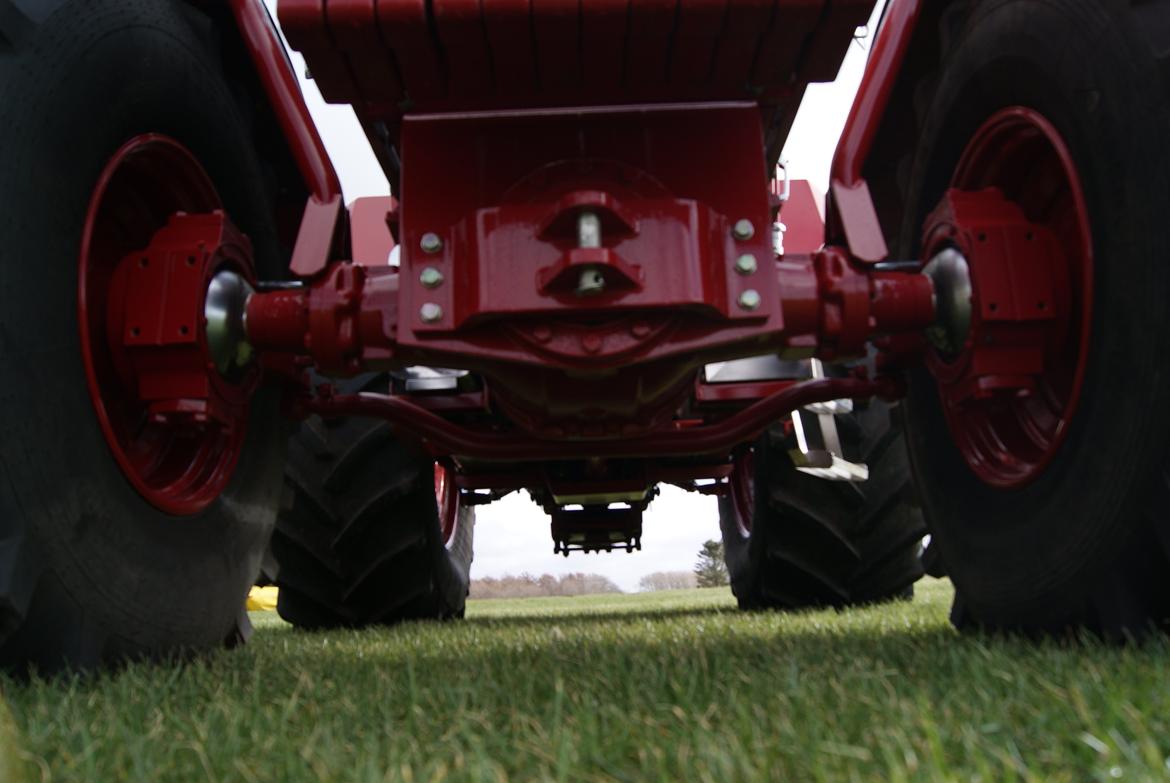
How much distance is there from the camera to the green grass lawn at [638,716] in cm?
87

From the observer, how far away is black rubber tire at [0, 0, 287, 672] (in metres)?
1.40

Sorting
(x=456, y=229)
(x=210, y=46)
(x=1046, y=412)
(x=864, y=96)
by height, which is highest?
(x=210, y=46)

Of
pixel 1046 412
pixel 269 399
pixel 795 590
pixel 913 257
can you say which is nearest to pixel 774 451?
pixel 795 590

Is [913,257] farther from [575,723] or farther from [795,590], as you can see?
[795,590]

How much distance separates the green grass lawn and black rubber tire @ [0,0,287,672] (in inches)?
4.3

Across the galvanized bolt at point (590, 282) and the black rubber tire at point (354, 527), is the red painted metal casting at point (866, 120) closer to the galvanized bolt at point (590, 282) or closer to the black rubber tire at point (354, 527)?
the galvanized bolt at point (590, 282)

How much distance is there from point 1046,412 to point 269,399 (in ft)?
5.19

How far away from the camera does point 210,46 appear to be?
1986mm

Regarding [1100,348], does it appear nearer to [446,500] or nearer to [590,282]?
[590,282]

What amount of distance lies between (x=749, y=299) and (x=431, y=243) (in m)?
0.54

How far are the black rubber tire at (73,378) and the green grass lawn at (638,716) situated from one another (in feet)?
0.36

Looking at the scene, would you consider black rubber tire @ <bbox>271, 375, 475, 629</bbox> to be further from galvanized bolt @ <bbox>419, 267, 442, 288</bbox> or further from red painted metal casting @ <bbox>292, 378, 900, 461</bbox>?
galvanized bolt @ <bbox>419, 267, 442, 288</bbox>

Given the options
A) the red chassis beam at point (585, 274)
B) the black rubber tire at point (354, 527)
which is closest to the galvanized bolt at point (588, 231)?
the red chassis beam at point (585, 274)

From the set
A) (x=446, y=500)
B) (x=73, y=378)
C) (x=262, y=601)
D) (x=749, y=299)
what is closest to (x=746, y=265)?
(x=749, y=299)
